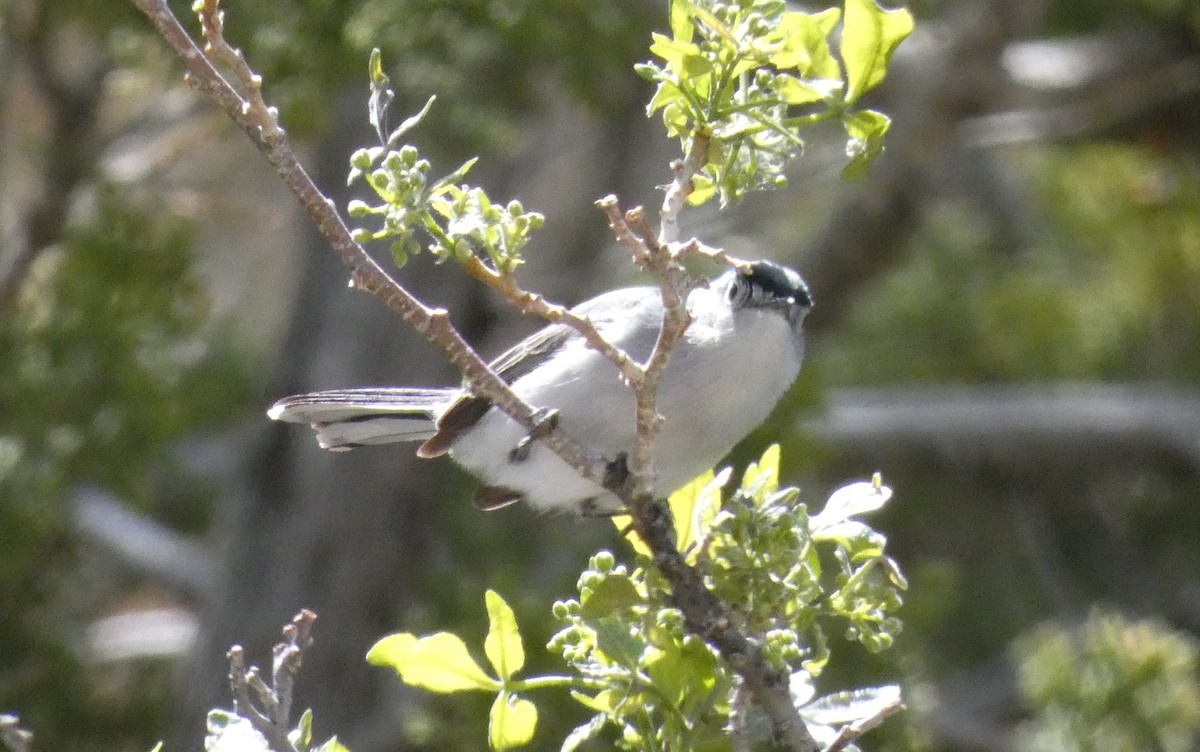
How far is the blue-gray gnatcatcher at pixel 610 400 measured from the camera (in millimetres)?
2129

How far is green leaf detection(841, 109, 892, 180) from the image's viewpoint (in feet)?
4.24

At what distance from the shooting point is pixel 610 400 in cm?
215

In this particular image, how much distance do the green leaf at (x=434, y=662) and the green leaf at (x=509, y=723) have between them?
21 millimetres

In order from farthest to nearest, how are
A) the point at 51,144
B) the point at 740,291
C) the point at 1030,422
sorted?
the point at 1030,422, the point at 51,144, the point at 740,291

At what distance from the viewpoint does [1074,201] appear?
5199 mm

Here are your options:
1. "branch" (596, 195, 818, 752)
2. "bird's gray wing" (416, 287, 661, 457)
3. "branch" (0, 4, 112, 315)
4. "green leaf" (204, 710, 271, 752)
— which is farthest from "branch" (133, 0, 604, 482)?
"branch" (0, 4, 112, 315)

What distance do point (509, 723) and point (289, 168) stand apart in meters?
0.57

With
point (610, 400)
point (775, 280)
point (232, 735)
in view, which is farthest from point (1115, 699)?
point (232, 735)

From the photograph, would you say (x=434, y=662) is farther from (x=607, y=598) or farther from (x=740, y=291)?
(x=740, y=291)

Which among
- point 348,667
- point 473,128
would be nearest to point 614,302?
point 473,128

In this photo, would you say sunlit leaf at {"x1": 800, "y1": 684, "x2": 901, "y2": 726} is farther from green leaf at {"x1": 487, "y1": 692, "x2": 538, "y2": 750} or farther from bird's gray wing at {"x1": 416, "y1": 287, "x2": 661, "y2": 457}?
bird's gray wing at {"x1": 416, "y1": 287, "x2": 661, "y2": 457}

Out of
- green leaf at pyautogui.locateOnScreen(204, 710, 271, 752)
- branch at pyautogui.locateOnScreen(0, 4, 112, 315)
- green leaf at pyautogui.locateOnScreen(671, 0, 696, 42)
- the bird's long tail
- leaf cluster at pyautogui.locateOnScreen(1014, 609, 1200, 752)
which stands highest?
branch at pyautogui.locateOnScreen(0, 4, 112, 315)

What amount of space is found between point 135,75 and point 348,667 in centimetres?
192

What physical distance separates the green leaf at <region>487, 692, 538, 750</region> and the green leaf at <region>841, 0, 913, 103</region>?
0.65 metres
